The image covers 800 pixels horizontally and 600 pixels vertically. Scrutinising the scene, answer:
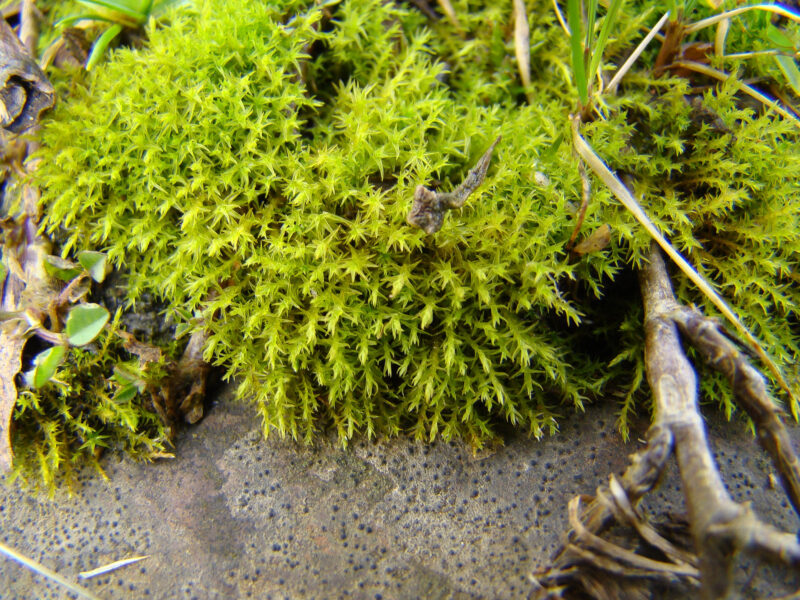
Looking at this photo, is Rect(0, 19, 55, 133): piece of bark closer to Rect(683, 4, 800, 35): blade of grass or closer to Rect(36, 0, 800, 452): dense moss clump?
Rect(36, 0, 800, 452): dense moss clump

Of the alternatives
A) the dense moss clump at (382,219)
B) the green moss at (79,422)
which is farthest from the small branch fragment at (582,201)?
the green moss at (79,422)

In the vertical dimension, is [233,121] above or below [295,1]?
below

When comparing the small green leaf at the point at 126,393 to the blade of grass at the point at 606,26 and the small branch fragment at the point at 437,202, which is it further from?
the blade of grass at the point at 606,26

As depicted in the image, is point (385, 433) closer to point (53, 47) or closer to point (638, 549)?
point (638, 549)

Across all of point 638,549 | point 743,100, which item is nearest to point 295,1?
point 743,100

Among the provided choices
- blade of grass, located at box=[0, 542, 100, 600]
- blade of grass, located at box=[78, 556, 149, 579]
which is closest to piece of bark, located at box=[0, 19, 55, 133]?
blade of grass, located at box=[0, 542, 100, 600]

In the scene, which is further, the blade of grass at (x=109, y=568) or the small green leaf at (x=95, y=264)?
the small green leaf at (x=95, y=264)
